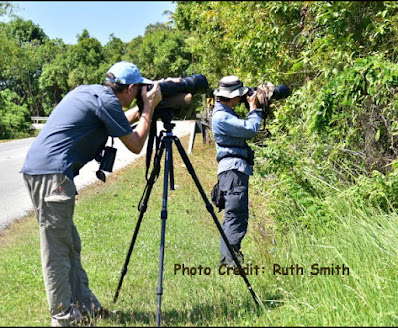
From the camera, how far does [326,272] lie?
4.34 metres

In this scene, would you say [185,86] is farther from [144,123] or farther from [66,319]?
[66,319]

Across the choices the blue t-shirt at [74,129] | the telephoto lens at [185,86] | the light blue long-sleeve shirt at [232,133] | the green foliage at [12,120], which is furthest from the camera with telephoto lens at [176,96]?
the green foliage at [12,120]

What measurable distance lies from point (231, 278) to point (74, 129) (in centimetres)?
199

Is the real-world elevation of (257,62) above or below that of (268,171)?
above

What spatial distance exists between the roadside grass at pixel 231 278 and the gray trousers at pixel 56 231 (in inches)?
13.1

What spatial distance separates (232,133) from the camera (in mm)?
5062

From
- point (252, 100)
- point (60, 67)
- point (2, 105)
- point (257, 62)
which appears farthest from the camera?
point (60, 67)

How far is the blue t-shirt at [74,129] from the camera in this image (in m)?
3.37

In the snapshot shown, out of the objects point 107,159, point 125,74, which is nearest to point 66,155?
point 107,159

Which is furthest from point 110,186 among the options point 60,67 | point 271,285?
point 60,67

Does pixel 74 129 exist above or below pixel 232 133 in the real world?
above

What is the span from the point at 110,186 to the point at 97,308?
7.77 metres

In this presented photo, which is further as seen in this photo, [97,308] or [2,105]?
[2,105]

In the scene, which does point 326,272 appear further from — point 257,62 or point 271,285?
point 257,62
